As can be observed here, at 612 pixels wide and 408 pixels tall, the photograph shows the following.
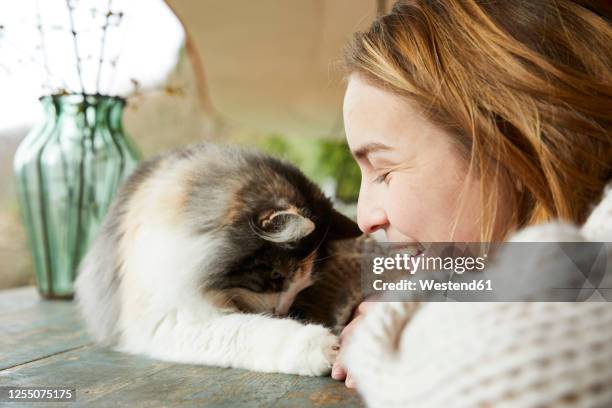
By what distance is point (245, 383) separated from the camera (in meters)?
0.95

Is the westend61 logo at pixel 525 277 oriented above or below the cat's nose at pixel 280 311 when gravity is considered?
above

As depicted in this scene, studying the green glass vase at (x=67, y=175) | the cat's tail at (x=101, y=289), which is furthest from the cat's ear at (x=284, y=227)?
the green glass vase at (x=67, y=175)

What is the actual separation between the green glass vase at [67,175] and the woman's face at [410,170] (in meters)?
1.00

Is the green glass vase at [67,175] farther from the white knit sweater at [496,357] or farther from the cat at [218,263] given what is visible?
the white knit sweater at [496,357]

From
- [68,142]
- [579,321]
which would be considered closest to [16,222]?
[68,142]

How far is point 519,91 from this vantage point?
918mm

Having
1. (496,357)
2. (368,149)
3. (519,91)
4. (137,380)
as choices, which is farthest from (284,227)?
(496,357)

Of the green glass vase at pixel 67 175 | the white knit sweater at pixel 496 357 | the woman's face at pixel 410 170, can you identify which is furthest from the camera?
the green glass vase at pixel 67 175

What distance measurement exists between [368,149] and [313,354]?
1.21ft

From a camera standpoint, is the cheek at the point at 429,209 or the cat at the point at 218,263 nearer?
the cheek at the point at 429,209

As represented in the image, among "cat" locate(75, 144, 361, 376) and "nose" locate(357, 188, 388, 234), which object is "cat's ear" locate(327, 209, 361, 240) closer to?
"cat" locate(75, 144, 361, 376)

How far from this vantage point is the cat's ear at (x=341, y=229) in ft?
4.54

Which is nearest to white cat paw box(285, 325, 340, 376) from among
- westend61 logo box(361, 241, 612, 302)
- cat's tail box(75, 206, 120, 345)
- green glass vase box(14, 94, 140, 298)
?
westend61 logo box(361, 241, 612, 302)

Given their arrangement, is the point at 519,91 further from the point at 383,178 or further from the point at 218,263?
the point at 218,263
